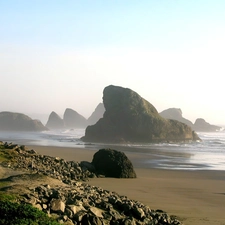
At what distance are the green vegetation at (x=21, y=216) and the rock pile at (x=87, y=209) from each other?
30.8 inches

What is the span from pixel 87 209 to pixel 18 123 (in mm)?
147601

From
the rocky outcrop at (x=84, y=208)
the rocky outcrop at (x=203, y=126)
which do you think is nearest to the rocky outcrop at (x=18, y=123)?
the rocky outcrop at (x=203, y=126)

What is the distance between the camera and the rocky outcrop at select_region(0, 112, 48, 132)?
481 feet

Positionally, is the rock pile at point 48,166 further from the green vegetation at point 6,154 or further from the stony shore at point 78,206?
the stony shore at point 78,206

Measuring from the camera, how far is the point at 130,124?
81.8 m

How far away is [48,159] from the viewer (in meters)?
22.8

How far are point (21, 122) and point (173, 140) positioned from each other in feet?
284

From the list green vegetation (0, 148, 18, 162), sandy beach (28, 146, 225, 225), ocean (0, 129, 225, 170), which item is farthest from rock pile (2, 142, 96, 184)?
ocean (0, 129, 225, 170)

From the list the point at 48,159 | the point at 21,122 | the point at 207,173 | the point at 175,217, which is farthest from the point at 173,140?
the point at 21,122

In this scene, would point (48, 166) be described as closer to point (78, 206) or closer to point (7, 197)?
point (78, 206)

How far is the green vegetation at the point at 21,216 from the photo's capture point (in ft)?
25.6

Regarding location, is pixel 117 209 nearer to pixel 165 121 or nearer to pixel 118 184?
Result: pixel 118 184

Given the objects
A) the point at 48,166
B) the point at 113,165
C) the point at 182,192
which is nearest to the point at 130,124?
the point at 113,165

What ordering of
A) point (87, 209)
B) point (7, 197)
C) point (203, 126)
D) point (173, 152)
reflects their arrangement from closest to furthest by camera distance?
point (7, 197) → point (87, 209) → point (173, 152) → point (203, 126)
